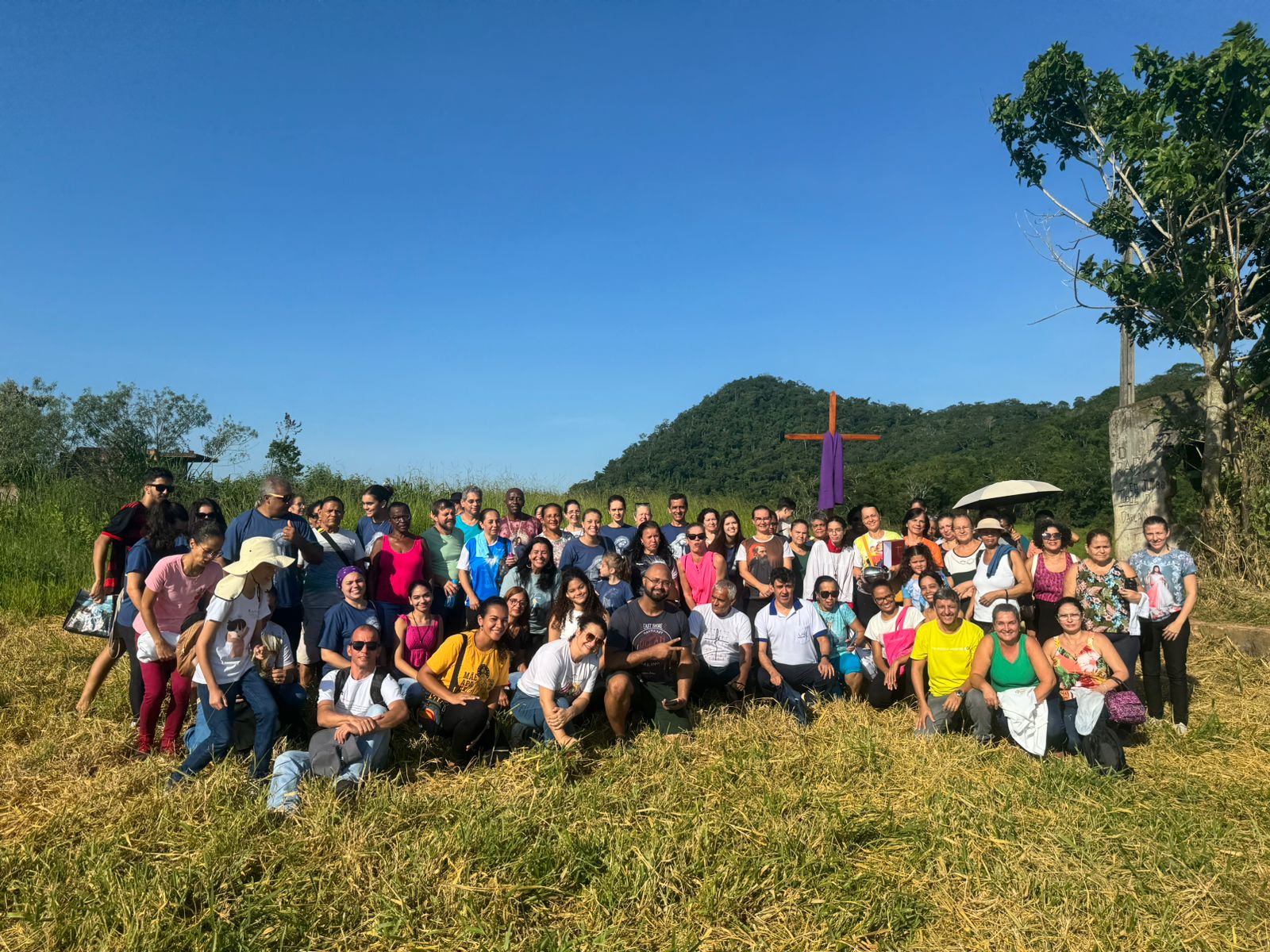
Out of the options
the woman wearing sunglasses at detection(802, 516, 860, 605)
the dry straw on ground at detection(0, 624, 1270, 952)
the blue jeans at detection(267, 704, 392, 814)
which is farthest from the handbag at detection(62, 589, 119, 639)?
the woman wearing sunglasses at detection(802, 516, 860, 605)

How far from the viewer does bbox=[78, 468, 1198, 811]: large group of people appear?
193 inches

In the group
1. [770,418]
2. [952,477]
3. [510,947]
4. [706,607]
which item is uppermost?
[770,418]

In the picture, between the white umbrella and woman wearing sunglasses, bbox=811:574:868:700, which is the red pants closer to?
woman wearing sunglasses, bbox=811:574:868:700

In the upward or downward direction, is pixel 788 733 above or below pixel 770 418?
below

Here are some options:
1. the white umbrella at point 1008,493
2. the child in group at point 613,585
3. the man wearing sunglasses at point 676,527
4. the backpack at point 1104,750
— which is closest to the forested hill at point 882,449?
A: the white umbrella at point 1008,493

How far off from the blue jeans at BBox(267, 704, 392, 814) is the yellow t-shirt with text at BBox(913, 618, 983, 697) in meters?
3.86

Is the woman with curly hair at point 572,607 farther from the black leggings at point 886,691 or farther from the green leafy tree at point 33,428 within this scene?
the green leafy tree at point 33,428

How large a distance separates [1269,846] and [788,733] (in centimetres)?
264

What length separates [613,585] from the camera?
21.0 feet

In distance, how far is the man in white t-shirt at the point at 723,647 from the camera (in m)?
6.34

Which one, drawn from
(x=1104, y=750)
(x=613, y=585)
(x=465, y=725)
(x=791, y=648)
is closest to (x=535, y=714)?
(x=465, y=725)

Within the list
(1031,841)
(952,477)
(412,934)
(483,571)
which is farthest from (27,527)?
(952,477)

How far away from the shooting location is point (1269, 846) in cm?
A: 411

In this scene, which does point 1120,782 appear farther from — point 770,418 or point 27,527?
point 770,418
